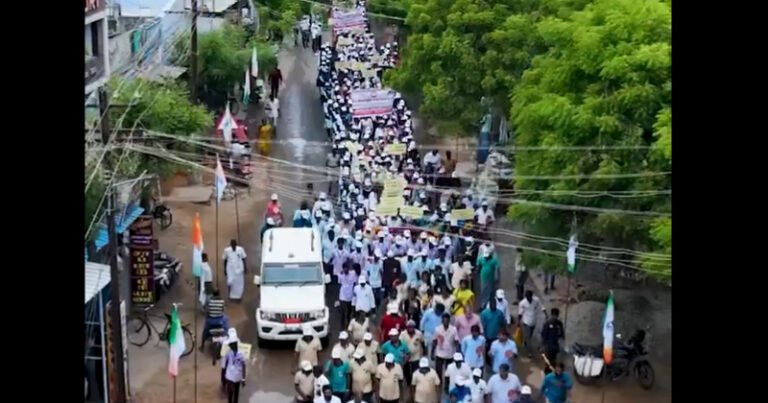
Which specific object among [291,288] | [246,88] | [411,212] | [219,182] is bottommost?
[291,288]

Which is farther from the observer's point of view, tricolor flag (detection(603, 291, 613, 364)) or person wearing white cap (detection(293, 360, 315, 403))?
tricolor flag (detection(603, 291, 613, 364))

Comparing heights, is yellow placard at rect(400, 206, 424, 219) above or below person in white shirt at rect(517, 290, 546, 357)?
above

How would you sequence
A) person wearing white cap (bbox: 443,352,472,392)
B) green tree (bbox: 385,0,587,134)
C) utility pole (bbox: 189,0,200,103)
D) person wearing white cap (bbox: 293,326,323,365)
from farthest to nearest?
utility pole (bbox: 189,0,200,103) → green tree (bbox: 385,0,587,134) → person wearing white cap (bbox: 293,326,323,365) → person wearing white cap (bbox: 443,352,472,392)

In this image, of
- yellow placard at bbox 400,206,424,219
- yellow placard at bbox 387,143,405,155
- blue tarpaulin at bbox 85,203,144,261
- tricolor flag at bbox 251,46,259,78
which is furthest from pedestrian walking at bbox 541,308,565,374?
tricolor flag at bbox 251,46,259,78

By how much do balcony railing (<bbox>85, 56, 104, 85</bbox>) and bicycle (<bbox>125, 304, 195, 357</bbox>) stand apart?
0.97 meters

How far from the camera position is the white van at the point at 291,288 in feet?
16.6

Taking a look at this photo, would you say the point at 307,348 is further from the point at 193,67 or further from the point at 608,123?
the point at 193,67

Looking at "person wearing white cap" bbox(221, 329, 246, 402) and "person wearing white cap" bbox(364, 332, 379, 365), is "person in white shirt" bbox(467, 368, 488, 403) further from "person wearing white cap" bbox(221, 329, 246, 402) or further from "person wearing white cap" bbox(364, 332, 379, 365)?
"person wearing white cap" bbox(221, 329, 246, 402)

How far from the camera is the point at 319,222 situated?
5.74 m

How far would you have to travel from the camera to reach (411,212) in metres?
5.79

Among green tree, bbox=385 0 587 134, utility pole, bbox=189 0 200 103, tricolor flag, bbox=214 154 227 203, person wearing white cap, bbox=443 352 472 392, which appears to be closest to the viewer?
person wearing white cap, bbox=443 352 472 392

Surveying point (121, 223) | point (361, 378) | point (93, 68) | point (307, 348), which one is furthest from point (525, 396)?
point (93, 68)

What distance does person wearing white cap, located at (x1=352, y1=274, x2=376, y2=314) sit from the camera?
510 centimetres

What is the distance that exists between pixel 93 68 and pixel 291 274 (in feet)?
3.84
